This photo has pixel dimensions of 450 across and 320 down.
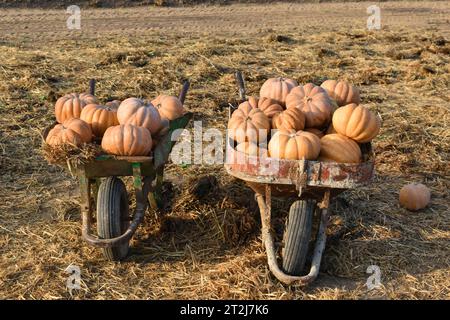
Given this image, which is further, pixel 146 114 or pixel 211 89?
pixel 211 89

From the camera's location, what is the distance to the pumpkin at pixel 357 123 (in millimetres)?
4379

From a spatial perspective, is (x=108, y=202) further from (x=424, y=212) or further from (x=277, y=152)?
(x=424, y=212)

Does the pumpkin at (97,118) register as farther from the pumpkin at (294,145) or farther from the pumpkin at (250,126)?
the pumpkin at (294,145)

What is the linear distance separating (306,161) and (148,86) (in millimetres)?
5336

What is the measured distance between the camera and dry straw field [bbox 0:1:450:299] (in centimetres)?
444

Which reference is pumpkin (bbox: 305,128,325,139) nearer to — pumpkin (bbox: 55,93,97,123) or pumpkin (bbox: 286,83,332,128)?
pumpkin (bbox: 286,83,332,128)

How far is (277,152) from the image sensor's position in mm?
4223

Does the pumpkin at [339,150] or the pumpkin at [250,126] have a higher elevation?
the pumpkin at [250,126]

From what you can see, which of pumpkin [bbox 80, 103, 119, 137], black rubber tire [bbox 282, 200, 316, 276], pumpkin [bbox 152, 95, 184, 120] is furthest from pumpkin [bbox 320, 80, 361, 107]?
pumpkin [bbox 80, 103, 119, 137]

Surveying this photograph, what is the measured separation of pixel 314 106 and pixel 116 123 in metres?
1.57

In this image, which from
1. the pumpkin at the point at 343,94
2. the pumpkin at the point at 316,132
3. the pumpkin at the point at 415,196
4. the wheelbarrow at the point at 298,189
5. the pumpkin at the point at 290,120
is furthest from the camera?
the pumpkin at the point at 415,196

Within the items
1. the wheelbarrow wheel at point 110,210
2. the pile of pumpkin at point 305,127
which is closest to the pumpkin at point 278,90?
the pile of pumpkin at point 305,127
